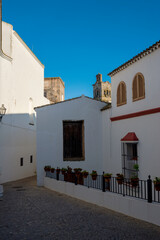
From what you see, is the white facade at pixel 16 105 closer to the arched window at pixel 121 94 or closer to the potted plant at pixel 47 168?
the potted plant at pixel 47 168

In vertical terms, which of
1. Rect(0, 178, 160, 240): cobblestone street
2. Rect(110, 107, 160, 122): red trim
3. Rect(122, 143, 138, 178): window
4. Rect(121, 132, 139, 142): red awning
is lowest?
Rect(0, 178, 160, 240): cobblestone street

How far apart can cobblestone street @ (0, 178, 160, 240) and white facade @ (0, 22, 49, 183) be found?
20.7ft

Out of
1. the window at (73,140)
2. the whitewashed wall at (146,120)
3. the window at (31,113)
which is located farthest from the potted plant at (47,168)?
the window at (31,113)

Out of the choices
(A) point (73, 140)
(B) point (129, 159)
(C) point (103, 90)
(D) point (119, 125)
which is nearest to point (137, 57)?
(D) point (119, 125)

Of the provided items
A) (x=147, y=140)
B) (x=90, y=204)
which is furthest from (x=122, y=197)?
(x=147, y=140)

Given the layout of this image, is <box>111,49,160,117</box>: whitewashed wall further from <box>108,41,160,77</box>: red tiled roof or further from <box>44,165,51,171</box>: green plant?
<box>44,165,51,171</box>: green plant

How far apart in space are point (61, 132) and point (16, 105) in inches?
202

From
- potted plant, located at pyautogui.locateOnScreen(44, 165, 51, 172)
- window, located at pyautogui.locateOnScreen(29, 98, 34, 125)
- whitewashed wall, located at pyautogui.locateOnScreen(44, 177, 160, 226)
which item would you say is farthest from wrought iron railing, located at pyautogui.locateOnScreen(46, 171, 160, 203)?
window, located at pyautogui.locateOnScreen(29, 98, 34, 125)

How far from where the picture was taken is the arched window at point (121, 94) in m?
12.6

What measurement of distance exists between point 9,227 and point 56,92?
94.4 feet

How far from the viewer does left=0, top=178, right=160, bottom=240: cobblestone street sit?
6.39 meters

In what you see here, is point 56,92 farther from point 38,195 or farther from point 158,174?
point 158,174

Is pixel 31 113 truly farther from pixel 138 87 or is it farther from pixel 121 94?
pixel 138 87

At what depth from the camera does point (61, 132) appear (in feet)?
48.0
